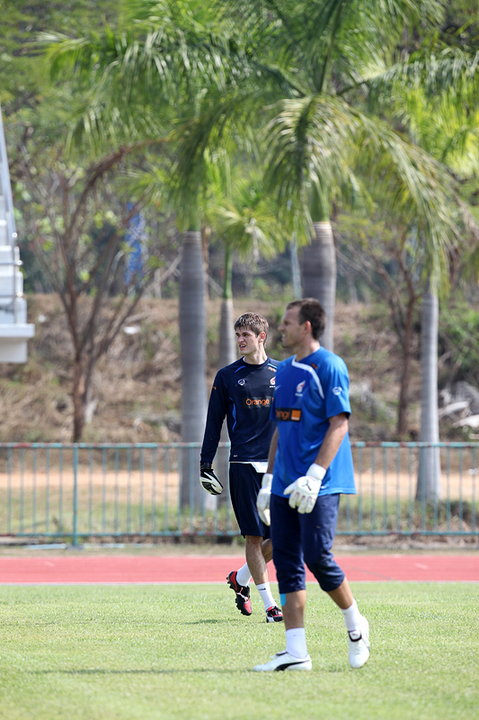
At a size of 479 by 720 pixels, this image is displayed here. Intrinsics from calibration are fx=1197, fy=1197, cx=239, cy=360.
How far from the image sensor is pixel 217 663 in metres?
6.65

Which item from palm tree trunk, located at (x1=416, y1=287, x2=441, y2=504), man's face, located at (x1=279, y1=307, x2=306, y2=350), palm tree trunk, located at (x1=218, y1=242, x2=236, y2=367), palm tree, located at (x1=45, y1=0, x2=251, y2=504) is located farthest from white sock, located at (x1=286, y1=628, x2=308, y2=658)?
palm tree trunk, located at (x1=218, y1=242, x2=236, y2=367)

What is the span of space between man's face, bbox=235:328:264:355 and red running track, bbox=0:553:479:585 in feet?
17.6

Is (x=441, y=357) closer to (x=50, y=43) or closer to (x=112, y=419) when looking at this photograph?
(x=112, y=419)

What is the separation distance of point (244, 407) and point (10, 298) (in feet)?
24.6

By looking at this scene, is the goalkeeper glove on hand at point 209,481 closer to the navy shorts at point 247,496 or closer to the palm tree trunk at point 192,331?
the navy shorts at point 247,496

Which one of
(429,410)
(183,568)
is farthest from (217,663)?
(429,410)

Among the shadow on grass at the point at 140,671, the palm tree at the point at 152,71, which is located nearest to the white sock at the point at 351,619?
the shadow on grass at the point at 140,671

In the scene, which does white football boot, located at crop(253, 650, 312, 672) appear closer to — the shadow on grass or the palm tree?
the shadow on grass

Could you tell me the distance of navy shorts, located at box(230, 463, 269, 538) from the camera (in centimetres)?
877

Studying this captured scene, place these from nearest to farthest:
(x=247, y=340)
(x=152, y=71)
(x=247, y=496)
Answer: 1. (x=247, y=340)
2. (x=247, y=496)
3. (x=152, y=71)

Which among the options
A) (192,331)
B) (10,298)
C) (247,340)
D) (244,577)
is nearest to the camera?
(247,340)

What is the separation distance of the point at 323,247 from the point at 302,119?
2.66 metres

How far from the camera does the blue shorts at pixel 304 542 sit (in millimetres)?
6422

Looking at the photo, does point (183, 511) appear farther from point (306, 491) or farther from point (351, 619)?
point (306, 491)
